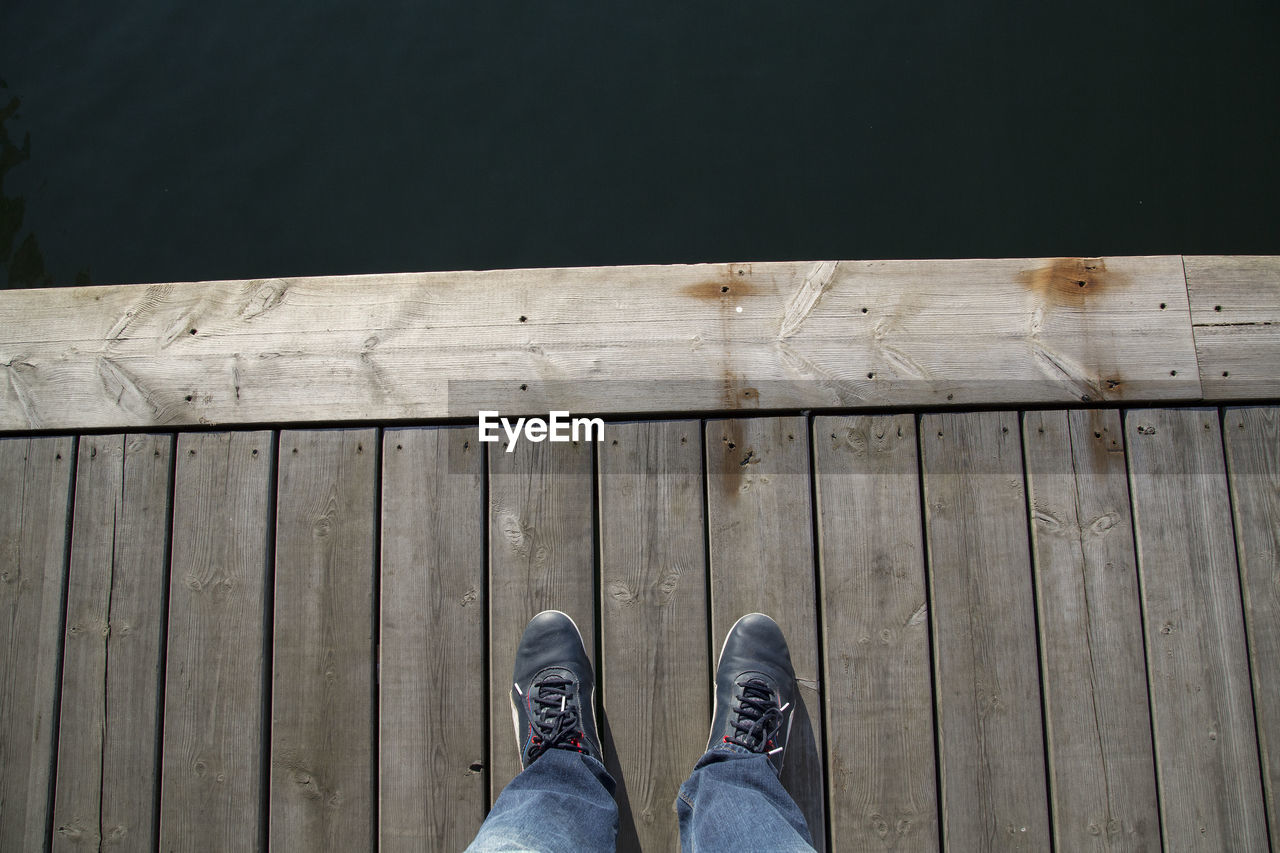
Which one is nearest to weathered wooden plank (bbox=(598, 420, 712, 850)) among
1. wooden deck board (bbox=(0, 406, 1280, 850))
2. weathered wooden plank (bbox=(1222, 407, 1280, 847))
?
wooden deck board (bbox=(0, 406, 1280, 850))

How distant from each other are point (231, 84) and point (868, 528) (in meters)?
2.30

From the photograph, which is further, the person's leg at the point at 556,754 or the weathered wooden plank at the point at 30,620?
the weathered wooden plank at the point at 30,620

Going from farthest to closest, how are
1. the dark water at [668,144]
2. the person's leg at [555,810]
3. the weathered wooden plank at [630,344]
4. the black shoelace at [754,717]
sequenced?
the dark water at [668,144] → the weathered wooden plank at [630,344] → the black shoelace at [754,717] → the person's leg at [555,810]

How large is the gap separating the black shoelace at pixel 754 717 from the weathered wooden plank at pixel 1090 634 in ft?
1.80

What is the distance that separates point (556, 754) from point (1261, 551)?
1457 millimetres

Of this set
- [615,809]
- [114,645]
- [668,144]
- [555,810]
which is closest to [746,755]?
[615,809]

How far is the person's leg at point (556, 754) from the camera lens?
1.22 metres

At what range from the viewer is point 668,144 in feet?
6.90

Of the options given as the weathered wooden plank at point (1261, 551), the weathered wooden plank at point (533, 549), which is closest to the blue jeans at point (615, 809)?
the weathered wooden plank at point (533, 549)

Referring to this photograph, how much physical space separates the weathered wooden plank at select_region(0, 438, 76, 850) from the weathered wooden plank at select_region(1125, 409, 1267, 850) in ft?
7.20

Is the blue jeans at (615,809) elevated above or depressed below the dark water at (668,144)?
below

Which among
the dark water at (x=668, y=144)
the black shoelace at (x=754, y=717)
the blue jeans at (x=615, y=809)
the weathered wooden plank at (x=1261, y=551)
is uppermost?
the dark water at (x=668, y=144)

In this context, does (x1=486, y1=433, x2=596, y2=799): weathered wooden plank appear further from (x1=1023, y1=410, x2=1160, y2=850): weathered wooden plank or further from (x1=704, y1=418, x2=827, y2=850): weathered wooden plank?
(x1=1023, y1=410, x2=1160, y2=850): weathered wooden plank

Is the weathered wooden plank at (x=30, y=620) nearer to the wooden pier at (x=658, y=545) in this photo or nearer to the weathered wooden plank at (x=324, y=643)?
the wooden pier at (x=658, y=545)
